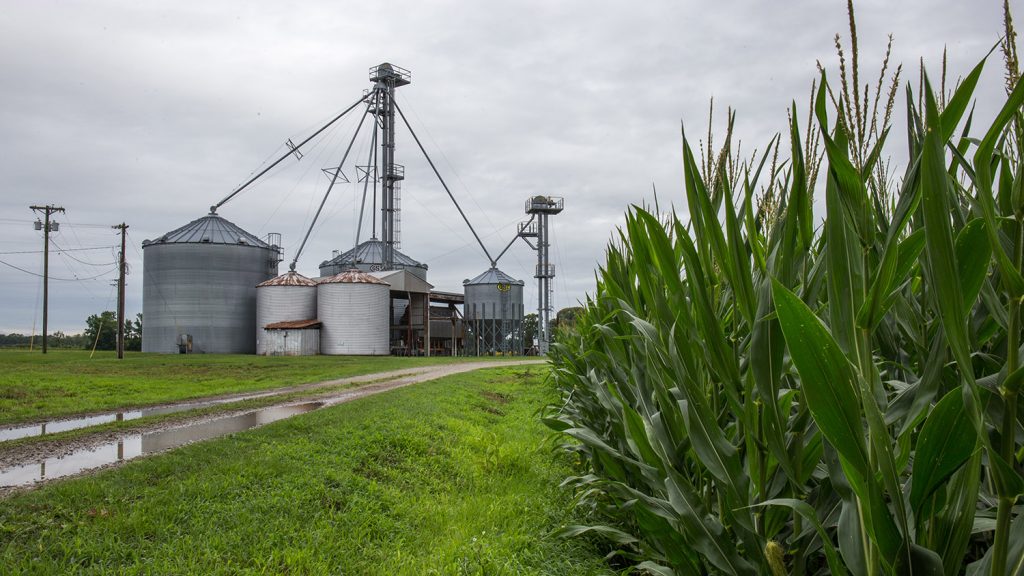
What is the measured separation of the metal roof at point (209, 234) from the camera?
43.2m

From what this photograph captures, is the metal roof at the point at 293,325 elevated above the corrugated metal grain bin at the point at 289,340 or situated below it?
above

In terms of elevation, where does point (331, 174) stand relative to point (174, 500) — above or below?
above

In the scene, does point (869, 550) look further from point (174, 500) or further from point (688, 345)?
point (174, 500)

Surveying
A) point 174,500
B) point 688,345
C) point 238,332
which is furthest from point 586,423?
point 238,332

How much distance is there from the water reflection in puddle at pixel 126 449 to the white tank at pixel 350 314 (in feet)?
105

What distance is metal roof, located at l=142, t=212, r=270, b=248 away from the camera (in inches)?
1702

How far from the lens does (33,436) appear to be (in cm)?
772

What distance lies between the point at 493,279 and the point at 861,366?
53.9 metres

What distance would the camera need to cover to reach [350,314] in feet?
137

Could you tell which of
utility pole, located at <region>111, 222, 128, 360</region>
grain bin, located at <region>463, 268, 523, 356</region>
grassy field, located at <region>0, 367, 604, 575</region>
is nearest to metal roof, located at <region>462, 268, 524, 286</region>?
grain bin, located at <region>463, 268, 523, 356</region>

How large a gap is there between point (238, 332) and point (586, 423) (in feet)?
144

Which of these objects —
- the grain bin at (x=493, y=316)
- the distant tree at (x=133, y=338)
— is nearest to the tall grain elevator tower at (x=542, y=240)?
the grain bin at (x=493, y=316)

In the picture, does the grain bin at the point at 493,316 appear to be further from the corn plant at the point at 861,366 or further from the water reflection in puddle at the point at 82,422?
the corn plant at the point at 861,366

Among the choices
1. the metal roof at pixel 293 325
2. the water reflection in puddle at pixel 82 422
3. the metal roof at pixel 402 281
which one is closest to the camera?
the water reflection in puddle at pixel 82 422
